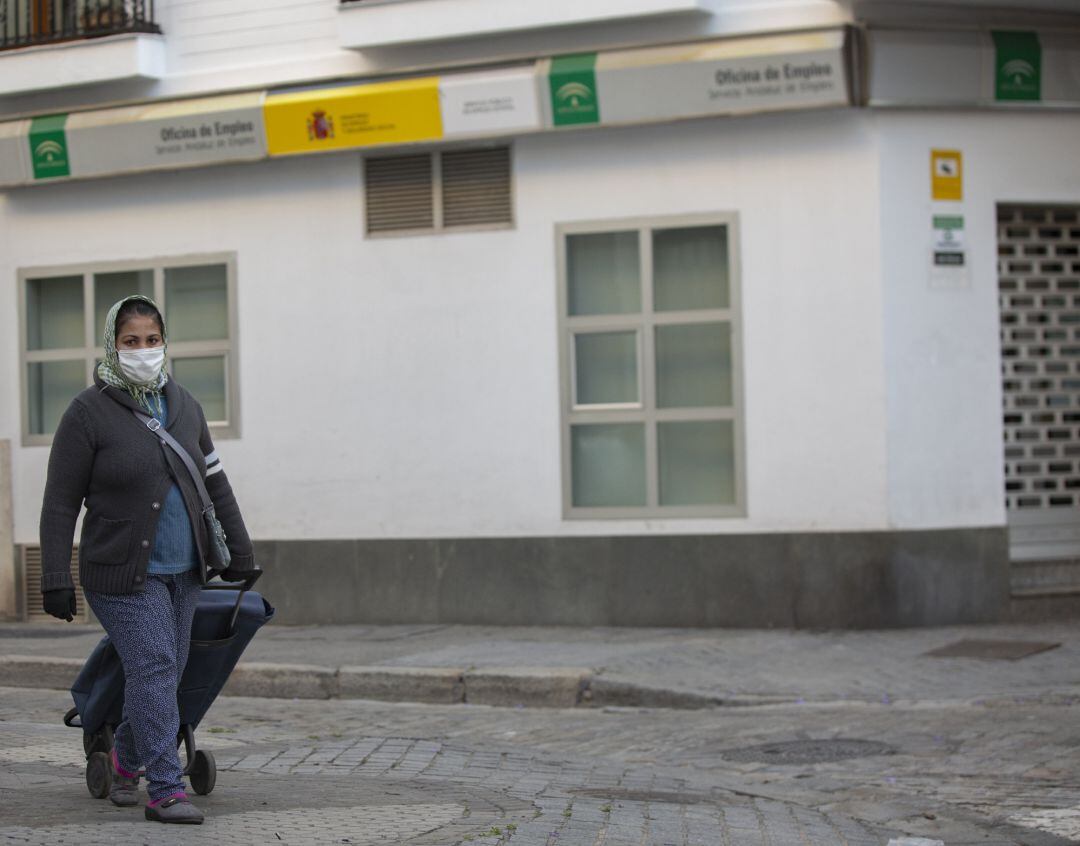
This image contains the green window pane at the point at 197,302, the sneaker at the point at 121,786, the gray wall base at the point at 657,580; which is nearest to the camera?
the sneaker at the point at 121,786

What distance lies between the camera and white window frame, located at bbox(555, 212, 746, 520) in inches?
504

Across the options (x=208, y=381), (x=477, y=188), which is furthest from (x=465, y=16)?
(x=208, y=381)

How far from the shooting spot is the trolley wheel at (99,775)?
6.00m

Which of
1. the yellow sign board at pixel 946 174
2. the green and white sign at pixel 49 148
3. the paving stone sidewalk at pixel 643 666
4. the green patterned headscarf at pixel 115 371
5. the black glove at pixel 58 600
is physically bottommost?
the paving stone sidewalk at pixel 643 666

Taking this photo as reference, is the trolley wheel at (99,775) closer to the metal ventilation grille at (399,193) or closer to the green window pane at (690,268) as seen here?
the green window pane at (690,268)

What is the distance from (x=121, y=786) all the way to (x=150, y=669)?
0.53m

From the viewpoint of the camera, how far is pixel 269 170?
1404 centimetres

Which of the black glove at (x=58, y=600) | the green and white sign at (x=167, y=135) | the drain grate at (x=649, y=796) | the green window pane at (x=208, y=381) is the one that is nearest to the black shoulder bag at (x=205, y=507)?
the black glove at (x=58, y=600)

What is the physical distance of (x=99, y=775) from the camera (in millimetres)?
6004

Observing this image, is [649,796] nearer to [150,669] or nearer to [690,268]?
[150,669]

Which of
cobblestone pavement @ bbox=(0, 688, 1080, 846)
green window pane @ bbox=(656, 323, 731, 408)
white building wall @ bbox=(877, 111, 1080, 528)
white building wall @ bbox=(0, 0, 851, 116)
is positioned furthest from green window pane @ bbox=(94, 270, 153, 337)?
white building wall @ bbox=(877, 111, 1080, 528)

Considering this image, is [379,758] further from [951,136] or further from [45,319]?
→ [45,319]

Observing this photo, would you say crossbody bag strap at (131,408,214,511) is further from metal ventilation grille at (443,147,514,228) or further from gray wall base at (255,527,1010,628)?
metal ventilation grille at (443,147,514,228)

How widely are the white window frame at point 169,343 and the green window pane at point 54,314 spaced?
59 mm
